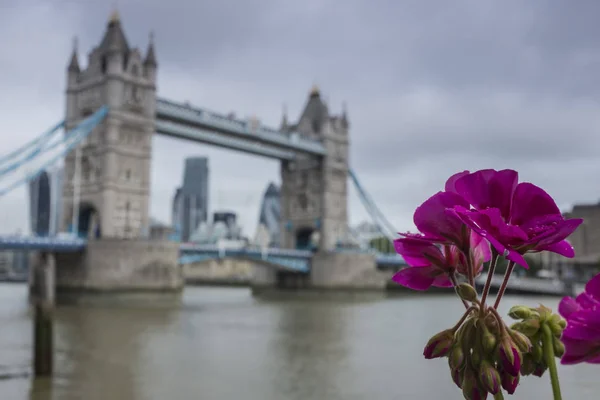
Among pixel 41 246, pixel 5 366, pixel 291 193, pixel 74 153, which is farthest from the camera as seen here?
pixel 291 193

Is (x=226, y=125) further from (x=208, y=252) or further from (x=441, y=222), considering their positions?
(x=441, y=222)

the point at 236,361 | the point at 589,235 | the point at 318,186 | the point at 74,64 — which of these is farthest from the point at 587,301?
the point at 589,235

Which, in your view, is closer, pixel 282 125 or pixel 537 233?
pixel 537 233

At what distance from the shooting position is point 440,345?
2.96ft

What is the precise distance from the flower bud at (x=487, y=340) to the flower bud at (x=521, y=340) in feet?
0.12

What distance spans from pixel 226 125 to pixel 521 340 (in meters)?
36.4

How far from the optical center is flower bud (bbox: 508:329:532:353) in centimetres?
85

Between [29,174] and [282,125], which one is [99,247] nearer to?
[29,174]

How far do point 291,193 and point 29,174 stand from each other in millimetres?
20279

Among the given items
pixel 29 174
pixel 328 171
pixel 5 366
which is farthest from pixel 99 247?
pixel 328 171

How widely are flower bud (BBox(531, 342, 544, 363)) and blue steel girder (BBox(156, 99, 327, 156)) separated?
3426 centimetres

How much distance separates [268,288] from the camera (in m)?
42.0

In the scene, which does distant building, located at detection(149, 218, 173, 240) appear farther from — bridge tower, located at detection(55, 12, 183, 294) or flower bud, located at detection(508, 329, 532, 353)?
flower bud, located at detection(508, 329, 532, 353)

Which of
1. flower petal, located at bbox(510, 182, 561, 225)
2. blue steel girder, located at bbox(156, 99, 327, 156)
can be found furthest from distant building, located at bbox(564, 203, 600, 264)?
flower petal, located at bbox(510, 182, 561, 225)
